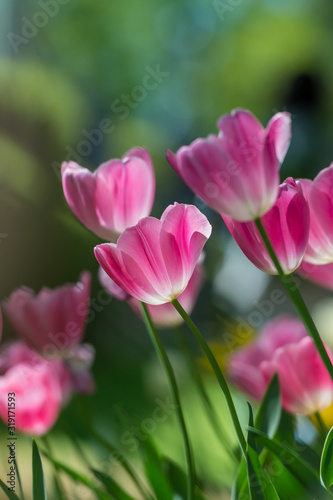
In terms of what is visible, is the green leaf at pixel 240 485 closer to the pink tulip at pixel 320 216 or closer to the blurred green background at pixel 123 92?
the pink tulip at pixel 320 216

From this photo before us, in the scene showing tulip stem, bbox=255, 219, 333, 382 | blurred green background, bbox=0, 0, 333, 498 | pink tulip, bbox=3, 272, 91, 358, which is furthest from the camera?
blurred green background, bbox=0, 0, 333, 498

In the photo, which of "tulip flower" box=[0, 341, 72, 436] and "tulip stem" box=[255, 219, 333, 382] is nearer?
"tulip stem" box=[255, 219, 333, 382]

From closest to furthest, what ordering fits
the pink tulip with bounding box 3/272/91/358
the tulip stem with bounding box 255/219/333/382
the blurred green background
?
1. the tulip stem with bounding box 255/219/333/382
2. the pink tulip with bounding box 3/272/91/358
3. the blurred green background

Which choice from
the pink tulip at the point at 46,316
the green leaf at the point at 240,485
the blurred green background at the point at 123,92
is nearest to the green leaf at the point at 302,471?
the green leaf at the point at 240,485

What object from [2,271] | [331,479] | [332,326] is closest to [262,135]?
[331,479]

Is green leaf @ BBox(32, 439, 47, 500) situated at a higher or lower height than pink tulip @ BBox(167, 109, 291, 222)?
lower

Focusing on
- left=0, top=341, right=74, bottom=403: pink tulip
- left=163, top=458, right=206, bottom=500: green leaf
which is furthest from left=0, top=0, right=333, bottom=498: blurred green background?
left=163, top=458, right=206, bottom=500: green leaf

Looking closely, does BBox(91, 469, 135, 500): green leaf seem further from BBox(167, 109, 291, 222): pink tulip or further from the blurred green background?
the blurred green background
